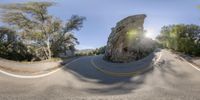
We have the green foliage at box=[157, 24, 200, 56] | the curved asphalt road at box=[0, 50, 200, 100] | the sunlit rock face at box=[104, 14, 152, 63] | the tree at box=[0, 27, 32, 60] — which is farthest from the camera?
the green foliage at box=[157, 24, 200, 56]

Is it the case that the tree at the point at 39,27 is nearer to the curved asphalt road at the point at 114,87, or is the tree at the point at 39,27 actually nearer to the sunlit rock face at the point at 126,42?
the sunlit rock face at the point at 126,42

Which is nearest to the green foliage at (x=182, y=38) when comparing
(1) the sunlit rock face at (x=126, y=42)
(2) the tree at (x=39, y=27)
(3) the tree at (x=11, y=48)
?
(1) the sunlit rock face at (x=126, y=42)

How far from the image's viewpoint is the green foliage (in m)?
35.6

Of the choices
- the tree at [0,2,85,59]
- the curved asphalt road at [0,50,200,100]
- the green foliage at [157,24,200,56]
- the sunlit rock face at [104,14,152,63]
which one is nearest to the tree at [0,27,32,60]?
the tree at [0,2,85,59]

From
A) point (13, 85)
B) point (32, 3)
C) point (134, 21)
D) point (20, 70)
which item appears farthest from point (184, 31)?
point (13, 85)

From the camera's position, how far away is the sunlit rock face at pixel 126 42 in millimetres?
34584

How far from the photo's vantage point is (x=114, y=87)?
15297 millimetres

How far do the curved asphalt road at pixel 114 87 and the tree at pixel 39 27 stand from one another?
64.5 ft

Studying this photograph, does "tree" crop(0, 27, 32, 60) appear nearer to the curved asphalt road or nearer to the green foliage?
the curved asphalt road

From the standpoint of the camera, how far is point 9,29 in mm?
37031

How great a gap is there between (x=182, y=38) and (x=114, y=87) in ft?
81.2

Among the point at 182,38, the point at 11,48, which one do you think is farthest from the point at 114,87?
the point at 182,38

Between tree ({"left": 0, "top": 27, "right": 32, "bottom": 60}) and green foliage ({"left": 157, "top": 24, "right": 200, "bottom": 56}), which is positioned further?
green foliage ({"left": 157, "top": 24, "right": 200, "bottom": 56})

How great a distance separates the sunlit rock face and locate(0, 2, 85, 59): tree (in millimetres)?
7669
